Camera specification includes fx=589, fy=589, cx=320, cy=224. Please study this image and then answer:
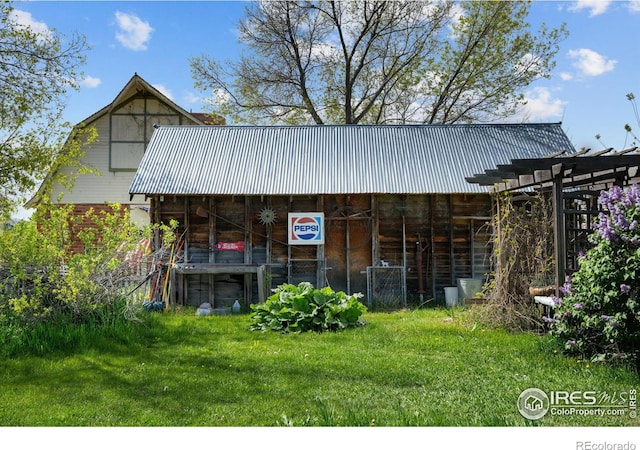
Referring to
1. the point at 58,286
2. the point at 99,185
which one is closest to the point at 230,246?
the point at 58,286

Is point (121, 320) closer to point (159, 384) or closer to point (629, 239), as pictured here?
point (159, 384)

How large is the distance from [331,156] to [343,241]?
2.44m

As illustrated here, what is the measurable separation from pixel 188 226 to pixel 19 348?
7098mm

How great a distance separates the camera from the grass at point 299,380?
17.3 ft

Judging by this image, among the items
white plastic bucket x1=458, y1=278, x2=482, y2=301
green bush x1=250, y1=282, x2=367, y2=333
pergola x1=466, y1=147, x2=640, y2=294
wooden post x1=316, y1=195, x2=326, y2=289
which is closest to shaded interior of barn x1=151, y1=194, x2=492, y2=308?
wooden post x1=316, y1=195, x2=326, y2=289

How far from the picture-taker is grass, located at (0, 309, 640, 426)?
529 centimetres

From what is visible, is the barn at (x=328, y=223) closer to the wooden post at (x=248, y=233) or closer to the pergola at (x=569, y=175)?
the wooden post at (x=248, y=233)

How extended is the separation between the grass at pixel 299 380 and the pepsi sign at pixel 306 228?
526 cm

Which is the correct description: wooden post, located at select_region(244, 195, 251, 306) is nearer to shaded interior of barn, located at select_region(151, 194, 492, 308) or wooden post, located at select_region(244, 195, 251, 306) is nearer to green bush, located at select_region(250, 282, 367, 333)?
shaded interior of barn, located at select_region(151, 194, 492, 308)

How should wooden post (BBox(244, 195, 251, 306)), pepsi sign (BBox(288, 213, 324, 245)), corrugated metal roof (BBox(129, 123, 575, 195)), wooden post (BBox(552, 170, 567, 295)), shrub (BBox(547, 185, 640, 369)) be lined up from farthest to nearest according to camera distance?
wooden post (BBox(244, 195, 251, 306)) → corrugated metal roof (BBox(129, 123, 575, 195)) → pepsi sign (BBox(288, 213, 324, 245)) → wooden post (BBox(552, 170, 567, 295)) → shrub (BBox(547, 185, 640, 369))

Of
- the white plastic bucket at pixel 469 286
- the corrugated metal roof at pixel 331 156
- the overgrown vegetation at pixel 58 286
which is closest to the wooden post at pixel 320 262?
the corrugated metal roof at pixel 331 156

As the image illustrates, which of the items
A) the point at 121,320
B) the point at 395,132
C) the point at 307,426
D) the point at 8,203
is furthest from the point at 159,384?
the point at 395,132

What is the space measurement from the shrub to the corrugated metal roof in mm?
7252

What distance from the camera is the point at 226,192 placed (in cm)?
1429
